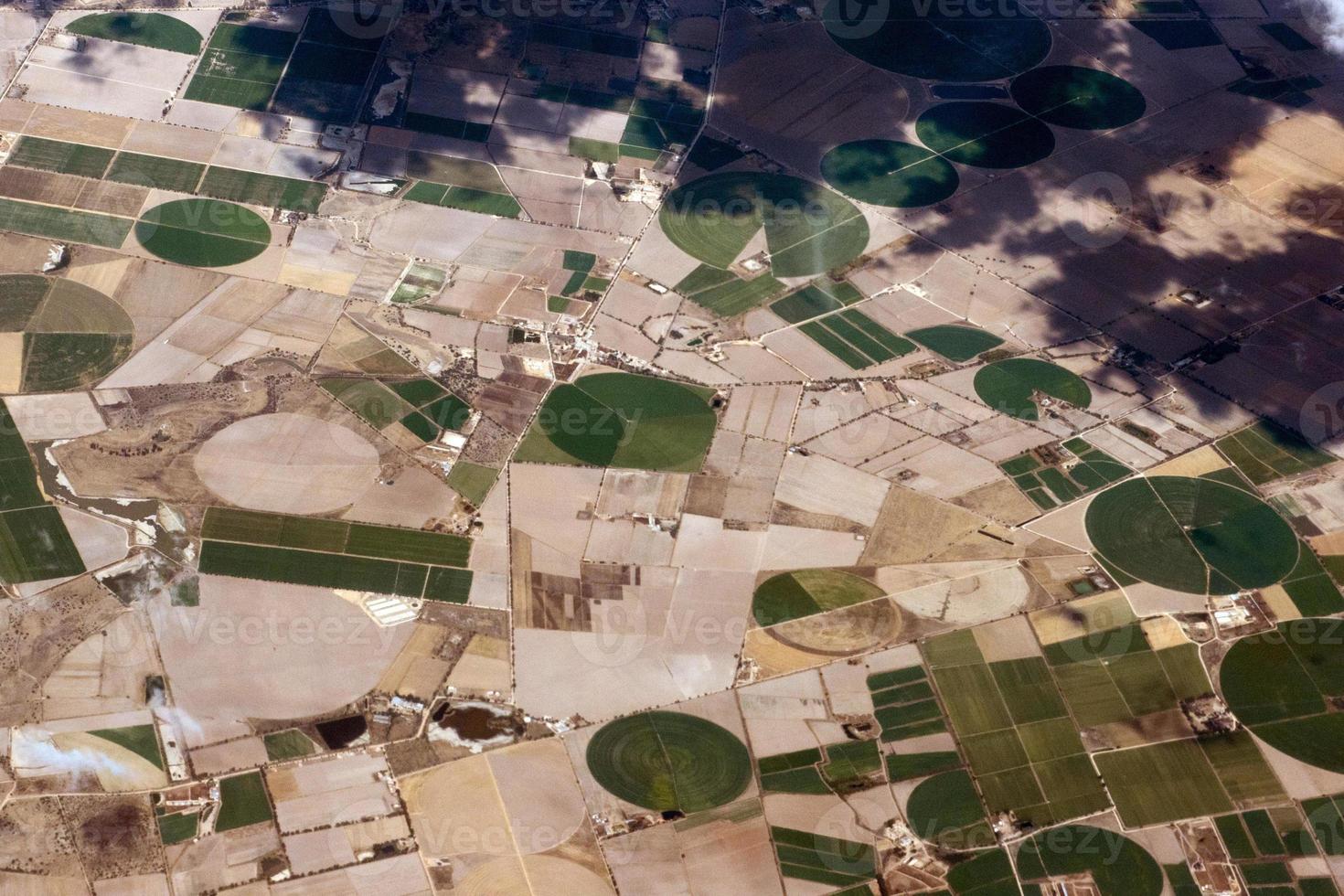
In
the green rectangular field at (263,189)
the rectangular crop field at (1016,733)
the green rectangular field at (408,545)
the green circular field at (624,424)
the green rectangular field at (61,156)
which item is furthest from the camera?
the green rectangular field at (61,156)

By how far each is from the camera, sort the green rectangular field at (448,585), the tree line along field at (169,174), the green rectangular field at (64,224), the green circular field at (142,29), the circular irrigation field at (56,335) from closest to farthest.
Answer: the green rectangular field at (448,585) → the circular irrigation field at (56,335) → the green rectangular field at (64,224) → the tree line along field at (169,174) → the green circular field at (142,29)

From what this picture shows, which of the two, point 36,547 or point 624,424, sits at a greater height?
point 624,424

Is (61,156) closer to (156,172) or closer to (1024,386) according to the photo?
(156,172)

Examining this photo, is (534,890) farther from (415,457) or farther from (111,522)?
(111,522)

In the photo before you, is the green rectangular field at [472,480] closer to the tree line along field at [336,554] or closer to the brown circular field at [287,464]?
the tree line along field at [336,554]

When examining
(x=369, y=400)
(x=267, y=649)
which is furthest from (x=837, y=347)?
(x=267, y=649)

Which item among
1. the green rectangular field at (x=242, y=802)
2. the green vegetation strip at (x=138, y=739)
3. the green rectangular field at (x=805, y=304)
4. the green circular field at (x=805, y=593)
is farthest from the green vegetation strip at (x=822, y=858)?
the green rectangular field at (x=805, y=304)

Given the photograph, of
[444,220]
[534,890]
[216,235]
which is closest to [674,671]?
[534,890]
